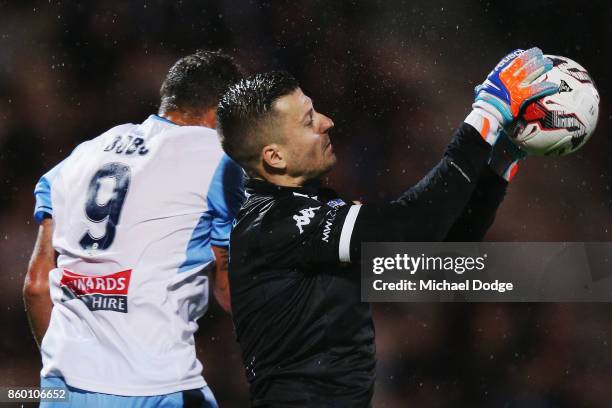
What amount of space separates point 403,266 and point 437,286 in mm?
1006

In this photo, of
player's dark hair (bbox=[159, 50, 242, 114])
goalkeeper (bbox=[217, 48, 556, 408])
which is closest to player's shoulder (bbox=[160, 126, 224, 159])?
player's dark hair (bbox=[159, 50, 242, 114])

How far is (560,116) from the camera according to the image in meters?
2.21

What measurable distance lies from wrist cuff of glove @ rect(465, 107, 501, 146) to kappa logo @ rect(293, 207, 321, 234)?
1.45ft

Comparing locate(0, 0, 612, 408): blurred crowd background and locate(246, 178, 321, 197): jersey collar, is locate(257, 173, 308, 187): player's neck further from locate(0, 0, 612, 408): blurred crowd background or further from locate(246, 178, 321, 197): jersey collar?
locate(0, 0, 612, 408): blurred crowd background

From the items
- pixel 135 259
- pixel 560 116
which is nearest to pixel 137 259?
pixel 135 259

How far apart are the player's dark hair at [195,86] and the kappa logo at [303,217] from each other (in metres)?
0.74

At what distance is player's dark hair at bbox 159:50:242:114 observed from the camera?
103 inches

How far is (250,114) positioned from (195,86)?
0.51m

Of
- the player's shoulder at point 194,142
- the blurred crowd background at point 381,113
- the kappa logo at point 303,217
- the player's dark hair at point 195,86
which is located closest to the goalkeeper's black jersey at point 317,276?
the kappa logo at point 303,217

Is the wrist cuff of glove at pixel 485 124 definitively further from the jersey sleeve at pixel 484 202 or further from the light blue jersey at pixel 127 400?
the light blue jersey at pixel 127 400

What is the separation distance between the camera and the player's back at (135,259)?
2.29 m

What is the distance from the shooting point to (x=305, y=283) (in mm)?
2053

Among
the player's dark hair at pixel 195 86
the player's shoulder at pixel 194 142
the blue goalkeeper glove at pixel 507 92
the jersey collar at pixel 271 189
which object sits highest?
the blue goalkeeper glove at pixel 507 92

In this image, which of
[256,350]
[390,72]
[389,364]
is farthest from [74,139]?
[256,350]
